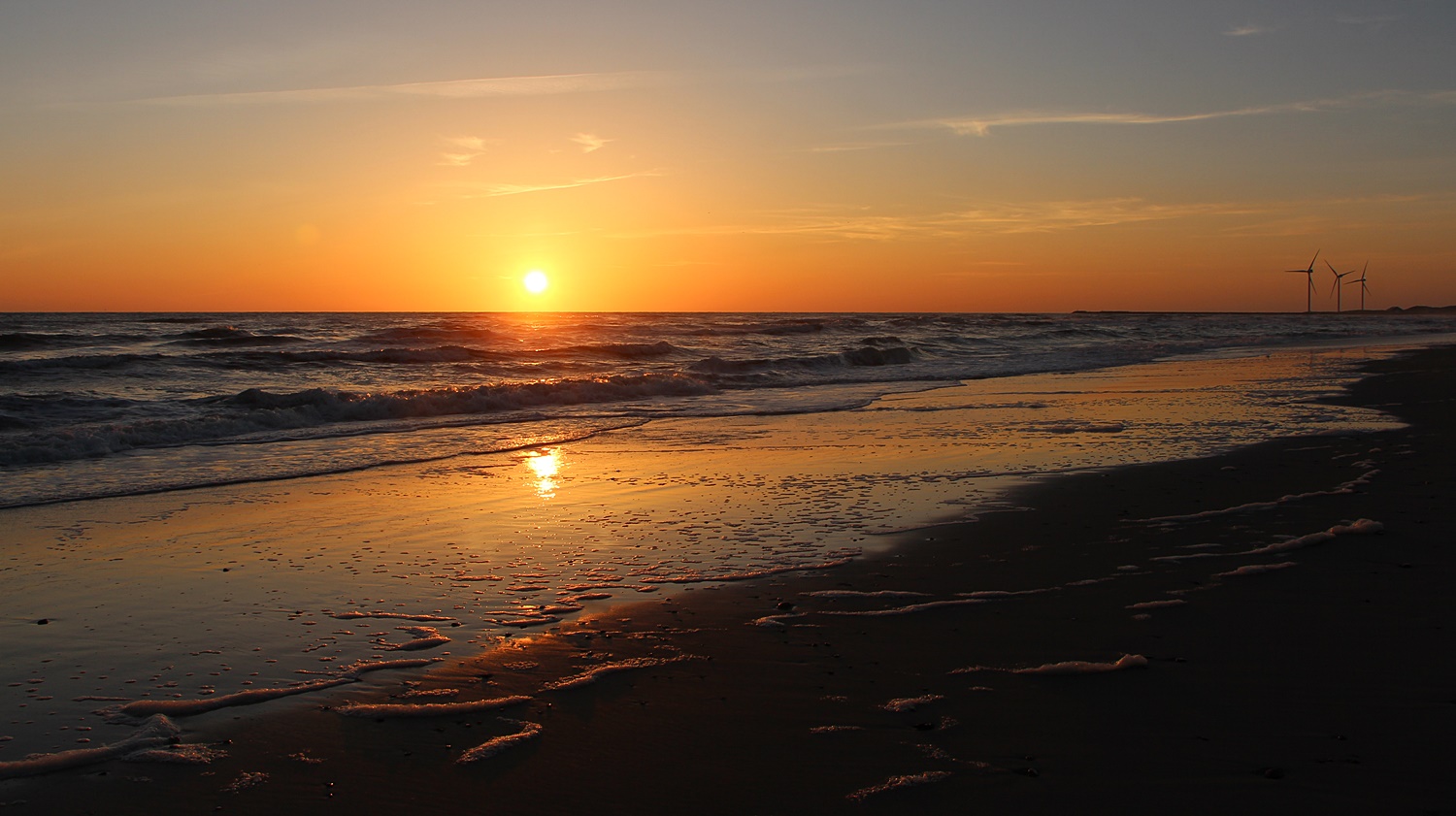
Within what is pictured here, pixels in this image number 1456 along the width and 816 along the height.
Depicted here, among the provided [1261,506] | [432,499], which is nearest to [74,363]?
[432,499]

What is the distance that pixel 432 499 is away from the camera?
31.0 ft

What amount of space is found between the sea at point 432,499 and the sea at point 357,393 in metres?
0.11

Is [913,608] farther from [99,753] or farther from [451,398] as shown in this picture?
[451,398]

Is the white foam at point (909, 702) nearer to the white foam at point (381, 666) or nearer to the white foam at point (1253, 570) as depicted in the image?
the white foam at point (381, 666)

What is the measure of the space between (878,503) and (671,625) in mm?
3813

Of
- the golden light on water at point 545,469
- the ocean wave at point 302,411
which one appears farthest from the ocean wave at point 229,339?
the golden light on water at point 545,469

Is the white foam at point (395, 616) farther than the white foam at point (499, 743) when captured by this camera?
Yes

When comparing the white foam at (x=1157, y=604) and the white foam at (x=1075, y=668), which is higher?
the white foam at (x=1157, y=604)

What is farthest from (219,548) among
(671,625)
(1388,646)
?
(1388,646)

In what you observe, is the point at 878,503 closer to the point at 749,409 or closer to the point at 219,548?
the point at 219,548

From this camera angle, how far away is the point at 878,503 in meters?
8.75

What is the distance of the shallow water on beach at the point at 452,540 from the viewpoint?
16.3 ft

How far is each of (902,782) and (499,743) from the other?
64.3 inches

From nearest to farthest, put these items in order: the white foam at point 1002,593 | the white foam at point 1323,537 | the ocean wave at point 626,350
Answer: the white foam at point 1002,593, the white foam at point 1323,537, the ocean wave at point 626,350
